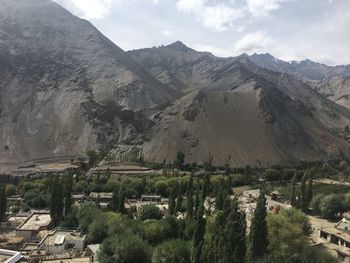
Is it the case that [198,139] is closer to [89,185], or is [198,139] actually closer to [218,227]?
[89,185]

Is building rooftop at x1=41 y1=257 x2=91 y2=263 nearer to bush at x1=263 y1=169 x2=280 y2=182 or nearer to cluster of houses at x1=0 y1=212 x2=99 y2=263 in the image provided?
cluster of houses at x1=0 y1=212 x2=99 y2=263

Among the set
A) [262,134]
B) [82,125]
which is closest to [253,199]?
[262,134]

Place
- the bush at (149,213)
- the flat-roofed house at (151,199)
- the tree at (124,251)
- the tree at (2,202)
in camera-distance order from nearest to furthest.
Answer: the tree at (124,251) → the bush at (149,213) → the tree at (2,202) → the flat-roofed house at (151,199)

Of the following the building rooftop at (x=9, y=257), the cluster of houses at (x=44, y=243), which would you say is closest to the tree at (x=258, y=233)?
the cluster of houses at (x=44, y=243)

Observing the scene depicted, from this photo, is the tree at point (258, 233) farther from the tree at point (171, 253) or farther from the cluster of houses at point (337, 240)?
the cluster of houses at point (337, 240)

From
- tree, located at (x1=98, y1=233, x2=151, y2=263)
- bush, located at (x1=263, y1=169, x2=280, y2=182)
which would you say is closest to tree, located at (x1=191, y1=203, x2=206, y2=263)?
tree, located at (x1=98, y1=233, x2=151, y2=263)

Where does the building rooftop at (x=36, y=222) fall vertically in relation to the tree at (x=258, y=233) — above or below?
below

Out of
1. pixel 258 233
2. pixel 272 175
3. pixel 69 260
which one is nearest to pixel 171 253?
pixel 258 233
